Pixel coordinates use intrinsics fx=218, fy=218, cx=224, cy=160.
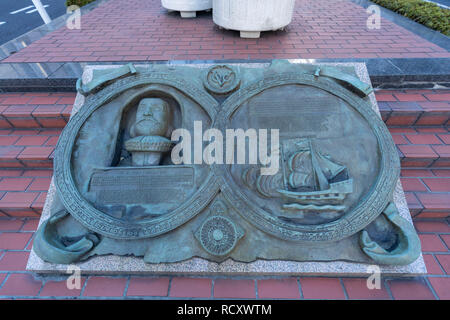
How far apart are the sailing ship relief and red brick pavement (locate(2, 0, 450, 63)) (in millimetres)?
1749

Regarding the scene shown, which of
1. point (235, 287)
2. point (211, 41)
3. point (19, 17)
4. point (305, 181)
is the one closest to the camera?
point (235, 287)

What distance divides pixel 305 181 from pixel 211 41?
2657 millimetres

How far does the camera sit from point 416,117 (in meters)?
2.19

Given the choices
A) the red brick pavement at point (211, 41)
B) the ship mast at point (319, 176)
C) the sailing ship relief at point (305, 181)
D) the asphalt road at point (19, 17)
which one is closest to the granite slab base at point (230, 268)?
the sailing ship relief at point (305, 181)

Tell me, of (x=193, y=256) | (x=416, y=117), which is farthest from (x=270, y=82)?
(x=416, y=117)

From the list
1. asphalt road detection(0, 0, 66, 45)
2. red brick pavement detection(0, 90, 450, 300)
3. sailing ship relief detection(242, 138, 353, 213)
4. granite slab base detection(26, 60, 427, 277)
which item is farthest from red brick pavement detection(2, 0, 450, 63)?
asphalt road detection(0, 0, 66, 45)

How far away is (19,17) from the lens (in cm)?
698

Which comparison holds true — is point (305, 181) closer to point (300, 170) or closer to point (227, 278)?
point (300, 170)

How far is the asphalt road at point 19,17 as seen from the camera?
5840 millimetres

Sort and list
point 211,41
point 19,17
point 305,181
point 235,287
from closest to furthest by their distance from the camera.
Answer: point 235,287
point 305,181
point 211,41
point 19,17

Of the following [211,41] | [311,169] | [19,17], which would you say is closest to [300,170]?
[311,169]

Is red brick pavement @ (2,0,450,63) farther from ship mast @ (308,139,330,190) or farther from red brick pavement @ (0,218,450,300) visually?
red brick pavement @ (0,218,450,300)

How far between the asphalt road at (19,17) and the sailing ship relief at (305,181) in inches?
284

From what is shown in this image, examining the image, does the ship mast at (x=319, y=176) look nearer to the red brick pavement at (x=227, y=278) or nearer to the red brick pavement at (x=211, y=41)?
the red brick pavement at (x=227, y=278)
